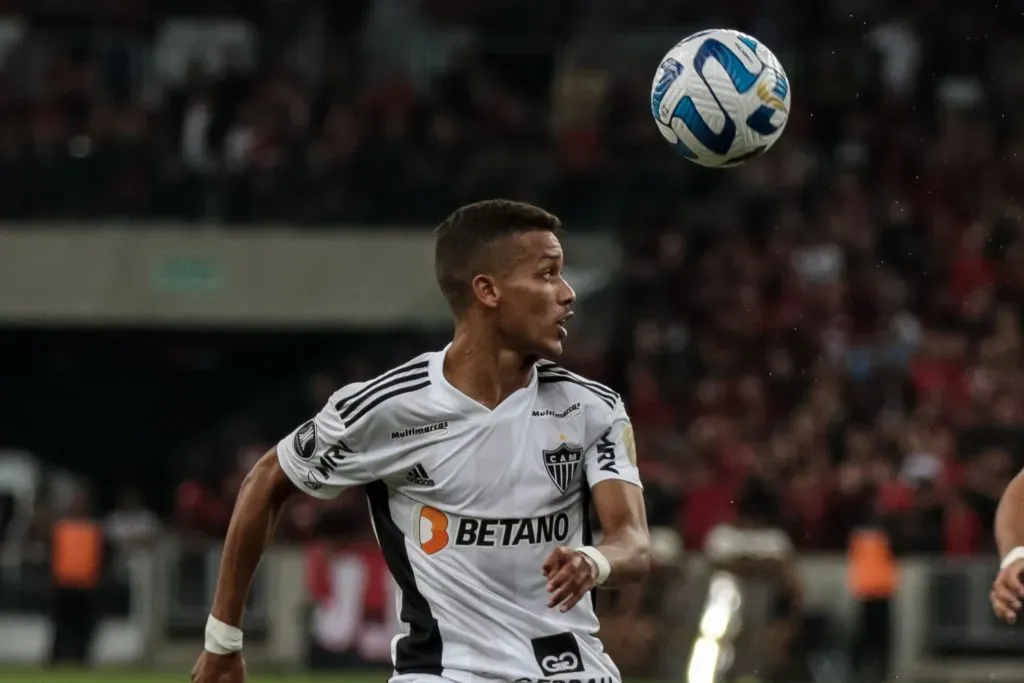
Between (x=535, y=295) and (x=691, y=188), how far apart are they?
56.5ft

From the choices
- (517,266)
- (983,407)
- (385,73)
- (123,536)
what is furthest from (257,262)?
(517,266)

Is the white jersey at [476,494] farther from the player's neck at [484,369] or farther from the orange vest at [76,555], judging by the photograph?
the orange vest at [76,555]

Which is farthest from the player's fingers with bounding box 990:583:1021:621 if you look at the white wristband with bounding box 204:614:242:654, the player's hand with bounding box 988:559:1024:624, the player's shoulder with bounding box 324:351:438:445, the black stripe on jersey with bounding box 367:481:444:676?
the white wristband with bounding box 204:614:242:654

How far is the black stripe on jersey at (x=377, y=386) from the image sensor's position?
6.09 meters

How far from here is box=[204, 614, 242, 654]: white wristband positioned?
625 centimetres

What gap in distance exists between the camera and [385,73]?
24984 millimetres

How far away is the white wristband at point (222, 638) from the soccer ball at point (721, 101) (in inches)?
105

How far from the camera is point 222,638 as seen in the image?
6.25 metres

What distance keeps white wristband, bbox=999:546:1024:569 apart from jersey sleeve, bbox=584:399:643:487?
114 cm

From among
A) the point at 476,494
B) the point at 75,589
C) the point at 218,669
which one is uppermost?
the point at 476,494

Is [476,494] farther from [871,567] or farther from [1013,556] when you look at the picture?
[871,567]

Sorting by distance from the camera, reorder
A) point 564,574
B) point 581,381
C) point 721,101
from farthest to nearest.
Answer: point 721,101 → point 581,381 → point 564,574

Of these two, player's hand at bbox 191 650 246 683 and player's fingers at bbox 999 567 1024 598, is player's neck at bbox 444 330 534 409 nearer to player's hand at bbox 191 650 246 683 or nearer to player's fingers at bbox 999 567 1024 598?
player's hand at bbox 191 650 246 683

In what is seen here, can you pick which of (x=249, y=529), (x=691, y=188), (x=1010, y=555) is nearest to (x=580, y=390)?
(x=249, y=529)
